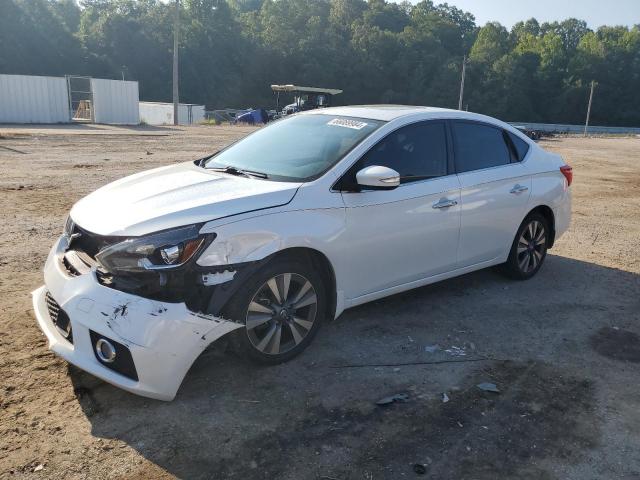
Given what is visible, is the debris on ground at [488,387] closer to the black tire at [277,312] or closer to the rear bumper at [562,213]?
the black tire at [277,312]

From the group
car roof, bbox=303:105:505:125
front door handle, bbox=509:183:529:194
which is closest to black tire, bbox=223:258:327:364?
car roof, bbox=303:105:505:125

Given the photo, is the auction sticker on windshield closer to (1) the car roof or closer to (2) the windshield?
(2) the windshield

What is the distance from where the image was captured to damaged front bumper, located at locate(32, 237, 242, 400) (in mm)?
3234

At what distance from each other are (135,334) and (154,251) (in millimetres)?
472

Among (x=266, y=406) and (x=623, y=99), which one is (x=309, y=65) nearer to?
(x=623, y=99)

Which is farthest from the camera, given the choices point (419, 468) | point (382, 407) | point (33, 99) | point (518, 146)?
point (33, 99)

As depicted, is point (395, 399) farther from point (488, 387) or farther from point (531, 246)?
point (531, 246)

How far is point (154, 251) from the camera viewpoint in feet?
11.0

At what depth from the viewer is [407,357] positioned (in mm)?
4246

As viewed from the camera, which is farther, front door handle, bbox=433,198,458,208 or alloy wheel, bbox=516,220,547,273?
alloy wheel, bbox=516,220,547,273

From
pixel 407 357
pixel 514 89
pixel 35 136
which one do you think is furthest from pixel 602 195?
pixel 514 89

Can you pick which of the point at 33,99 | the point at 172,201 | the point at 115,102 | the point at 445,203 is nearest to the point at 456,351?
the point at 445,203

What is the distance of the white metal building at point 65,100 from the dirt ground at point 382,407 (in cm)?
2766

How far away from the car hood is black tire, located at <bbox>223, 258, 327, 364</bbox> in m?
0.43
